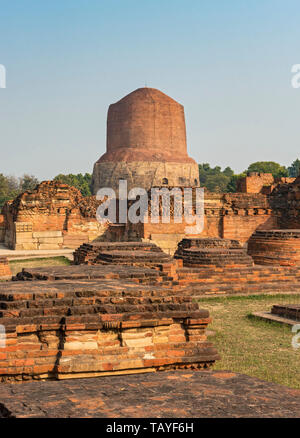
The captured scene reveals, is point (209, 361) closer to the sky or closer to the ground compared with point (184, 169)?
closer to the ground

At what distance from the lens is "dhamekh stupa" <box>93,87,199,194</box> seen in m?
34.1

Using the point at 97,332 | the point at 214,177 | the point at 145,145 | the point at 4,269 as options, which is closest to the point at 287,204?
the point at 4,269

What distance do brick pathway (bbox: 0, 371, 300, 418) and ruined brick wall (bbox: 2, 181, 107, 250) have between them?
36.0 feet

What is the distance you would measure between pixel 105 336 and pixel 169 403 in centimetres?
104

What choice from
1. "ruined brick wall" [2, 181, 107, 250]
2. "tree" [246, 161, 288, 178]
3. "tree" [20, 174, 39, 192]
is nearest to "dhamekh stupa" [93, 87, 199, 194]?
"tree" [20, 174, 39, 192]

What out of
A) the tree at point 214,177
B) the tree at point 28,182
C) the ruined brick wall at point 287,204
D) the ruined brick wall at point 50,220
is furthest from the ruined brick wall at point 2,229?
the tree at point 214,177

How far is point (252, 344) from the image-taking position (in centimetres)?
440

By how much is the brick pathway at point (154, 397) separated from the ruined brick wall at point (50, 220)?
10978mm

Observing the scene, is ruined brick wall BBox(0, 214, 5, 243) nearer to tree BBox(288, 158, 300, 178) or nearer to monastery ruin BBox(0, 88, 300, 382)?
monastery ruin BBox(0, 88, 300, 382)

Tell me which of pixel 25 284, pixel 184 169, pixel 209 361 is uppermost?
pixel 184 169

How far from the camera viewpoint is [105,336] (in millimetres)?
3148
